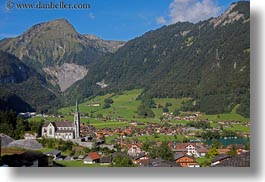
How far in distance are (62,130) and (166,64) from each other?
3448mm

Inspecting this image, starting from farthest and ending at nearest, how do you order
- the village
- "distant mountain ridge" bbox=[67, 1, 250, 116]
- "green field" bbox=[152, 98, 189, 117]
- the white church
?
1. "distant mountain ridge" bbox=[67, 1, 250, 116]
2. "green field" bbox=[152, 98, 189, 117]
3. the white church
4. the village

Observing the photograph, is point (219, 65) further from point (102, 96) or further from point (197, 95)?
point (102, 96)

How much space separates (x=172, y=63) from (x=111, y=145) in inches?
138

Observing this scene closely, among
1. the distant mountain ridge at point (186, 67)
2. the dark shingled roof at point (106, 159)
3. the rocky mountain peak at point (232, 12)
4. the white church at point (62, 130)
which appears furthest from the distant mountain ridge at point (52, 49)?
the dark shingled roof at point (106, 159)

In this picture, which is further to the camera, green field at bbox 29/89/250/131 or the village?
green field at bbox 29/89/250/131

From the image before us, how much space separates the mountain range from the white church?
0.81 metres

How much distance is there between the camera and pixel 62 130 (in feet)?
22.7

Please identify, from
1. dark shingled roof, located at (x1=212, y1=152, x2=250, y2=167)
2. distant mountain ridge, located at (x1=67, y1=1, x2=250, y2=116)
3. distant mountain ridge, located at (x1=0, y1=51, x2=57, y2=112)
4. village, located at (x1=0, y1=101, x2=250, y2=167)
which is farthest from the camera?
distant mountain ridge, located at (x1=67, y1=1, x2=250, y2=116)

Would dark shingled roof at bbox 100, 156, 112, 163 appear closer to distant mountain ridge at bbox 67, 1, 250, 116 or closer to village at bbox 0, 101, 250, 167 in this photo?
village at bbox 0, 101, 250, 167

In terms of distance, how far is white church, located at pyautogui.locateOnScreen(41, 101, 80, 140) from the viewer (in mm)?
6758

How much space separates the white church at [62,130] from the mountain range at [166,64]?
0.81 m

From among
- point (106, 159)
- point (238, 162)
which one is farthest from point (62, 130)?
point (238, 162)

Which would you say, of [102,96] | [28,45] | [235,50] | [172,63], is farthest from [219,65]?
[28,45]

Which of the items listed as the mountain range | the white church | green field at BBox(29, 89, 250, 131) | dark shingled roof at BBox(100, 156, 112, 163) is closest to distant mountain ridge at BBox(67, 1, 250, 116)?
the mountain range
